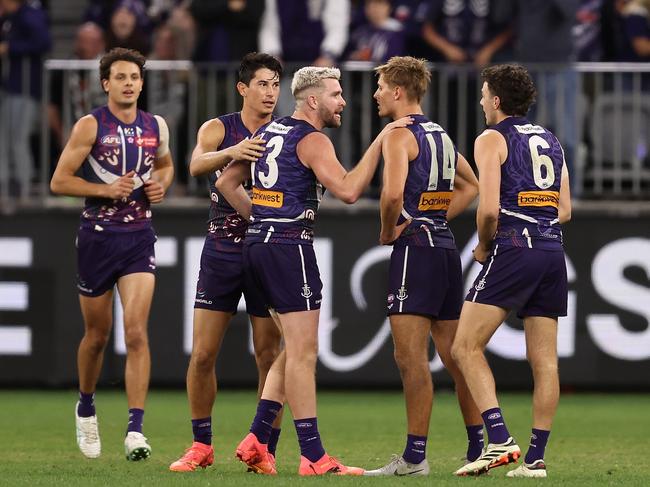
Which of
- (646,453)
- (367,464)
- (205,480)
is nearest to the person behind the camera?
(205,480)

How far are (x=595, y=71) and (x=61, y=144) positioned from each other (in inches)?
206

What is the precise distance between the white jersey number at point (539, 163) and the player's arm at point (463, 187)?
0.64m

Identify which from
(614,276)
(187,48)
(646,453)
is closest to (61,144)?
(187,48)

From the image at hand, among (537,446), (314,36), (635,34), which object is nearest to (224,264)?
(537,446)

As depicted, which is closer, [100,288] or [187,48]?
[100,288]

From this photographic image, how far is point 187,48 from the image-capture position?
610 inches

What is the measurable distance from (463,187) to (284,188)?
125 centimetres

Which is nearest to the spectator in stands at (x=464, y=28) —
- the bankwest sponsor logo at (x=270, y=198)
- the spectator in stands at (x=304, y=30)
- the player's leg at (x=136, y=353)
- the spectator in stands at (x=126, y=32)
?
the spectator in stands at (x=304, y=30)

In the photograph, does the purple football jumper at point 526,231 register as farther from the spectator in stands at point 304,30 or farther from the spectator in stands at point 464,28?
the spectator in stands at point 464,28

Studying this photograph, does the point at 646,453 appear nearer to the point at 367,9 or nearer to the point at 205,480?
the point at 205,480

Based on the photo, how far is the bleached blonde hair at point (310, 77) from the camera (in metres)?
8.94

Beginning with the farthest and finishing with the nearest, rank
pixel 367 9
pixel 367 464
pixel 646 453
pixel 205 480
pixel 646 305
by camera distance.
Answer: pixel 367 9 < pixel 646 305 < pixel 646 453 < pixel 367 464 < pixel 205 480

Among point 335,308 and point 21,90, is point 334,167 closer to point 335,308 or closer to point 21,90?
point 335,308

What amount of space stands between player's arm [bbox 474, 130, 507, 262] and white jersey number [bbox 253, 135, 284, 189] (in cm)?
116
